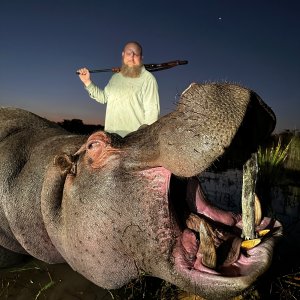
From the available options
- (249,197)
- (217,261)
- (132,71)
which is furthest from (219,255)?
(132,71)

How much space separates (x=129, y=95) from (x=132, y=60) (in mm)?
564

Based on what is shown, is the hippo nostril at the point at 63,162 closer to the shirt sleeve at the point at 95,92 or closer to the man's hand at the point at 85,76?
the shirt sleeve at the point at 95,92

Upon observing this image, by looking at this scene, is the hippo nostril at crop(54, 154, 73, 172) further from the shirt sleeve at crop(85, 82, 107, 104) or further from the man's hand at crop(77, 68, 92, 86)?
the man's hand at crop(77, 68, 92, 86)

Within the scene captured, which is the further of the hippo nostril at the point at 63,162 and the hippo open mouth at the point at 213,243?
the hippo nostril at the point at 63,162

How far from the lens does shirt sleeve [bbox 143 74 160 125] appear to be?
5.38 m

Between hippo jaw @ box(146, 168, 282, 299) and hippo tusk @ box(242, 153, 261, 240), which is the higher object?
hippo tusk @ box(242, 153, 261, 240)

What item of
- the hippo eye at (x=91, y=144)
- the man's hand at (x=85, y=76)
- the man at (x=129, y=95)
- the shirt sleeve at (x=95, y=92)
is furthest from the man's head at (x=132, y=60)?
the hippo eye at (x=91, y=144)

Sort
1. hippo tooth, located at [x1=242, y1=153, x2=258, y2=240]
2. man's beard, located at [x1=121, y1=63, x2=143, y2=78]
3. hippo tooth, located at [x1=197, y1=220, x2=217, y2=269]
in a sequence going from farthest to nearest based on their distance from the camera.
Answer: man's beard, located at [x1=121, y1=63, x2=143, y2=78] < hippo tooth, located at [x1=242, y1=153, x2=258, y2=240] < hippo tooth, located at [x1=197, y1=220, x2=217, y2=269]

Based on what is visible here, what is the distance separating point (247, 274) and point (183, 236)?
48cm

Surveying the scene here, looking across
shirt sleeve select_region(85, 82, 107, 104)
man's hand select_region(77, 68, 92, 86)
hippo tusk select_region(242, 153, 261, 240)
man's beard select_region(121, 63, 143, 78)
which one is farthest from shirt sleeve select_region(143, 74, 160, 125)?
hippo tusk select_region(242, 153, 261, 240)

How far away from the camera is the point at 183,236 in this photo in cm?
253

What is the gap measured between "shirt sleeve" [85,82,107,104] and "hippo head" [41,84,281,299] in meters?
2.66

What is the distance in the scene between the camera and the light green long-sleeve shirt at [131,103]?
5.39 meters

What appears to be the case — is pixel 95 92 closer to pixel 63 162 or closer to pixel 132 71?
pixel 132 71
